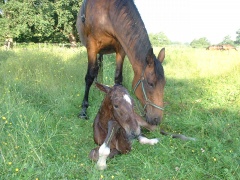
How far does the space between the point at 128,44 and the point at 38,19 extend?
25.2m

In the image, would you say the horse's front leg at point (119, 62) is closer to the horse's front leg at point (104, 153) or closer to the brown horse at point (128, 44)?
the brown horse at point (128, 44)

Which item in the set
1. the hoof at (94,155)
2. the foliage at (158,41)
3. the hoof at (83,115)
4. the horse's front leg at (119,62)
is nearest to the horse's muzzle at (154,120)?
the hoof at (94,155)

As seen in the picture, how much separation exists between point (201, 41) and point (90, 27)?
342 feet

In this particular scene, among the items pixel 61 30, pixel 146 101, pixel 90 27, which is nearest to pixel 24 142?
pixel 146 101

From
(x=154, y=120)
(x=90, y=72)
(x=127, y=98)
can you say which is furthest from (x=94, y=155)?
(x=90, y=72)

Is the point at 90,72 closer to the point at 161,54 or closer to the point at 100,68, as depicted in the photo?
the point at 100,68

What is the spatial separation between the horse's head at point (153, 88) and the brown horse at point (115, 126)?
0.36 m

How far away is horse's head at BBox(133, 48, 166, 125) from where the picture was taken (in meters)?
3.36

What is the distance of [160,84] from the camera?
3377mm

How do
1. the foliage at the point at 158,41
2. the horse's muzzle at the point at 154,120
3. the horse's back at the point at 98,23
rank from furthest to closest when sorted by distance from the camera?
the foliage at the point at 158,41 < the horse's back at the point at 98,23 < the horse's muzzle at the point at 154,120

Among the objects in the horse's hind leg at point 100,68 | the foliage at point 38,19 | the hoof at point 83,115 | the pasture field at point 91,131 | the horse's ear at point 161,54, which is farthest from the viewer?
the foliage at point 38,19

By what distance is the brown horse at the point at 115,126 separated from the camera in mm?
2783

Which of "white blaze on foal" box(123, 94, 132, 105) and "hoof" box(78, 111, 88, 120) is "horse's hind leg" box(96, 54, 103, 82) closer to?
"hoof" box(78, 111, 88, 120)

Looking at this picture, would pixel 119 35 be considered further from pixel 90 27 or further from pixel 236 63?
pixel 236 63
